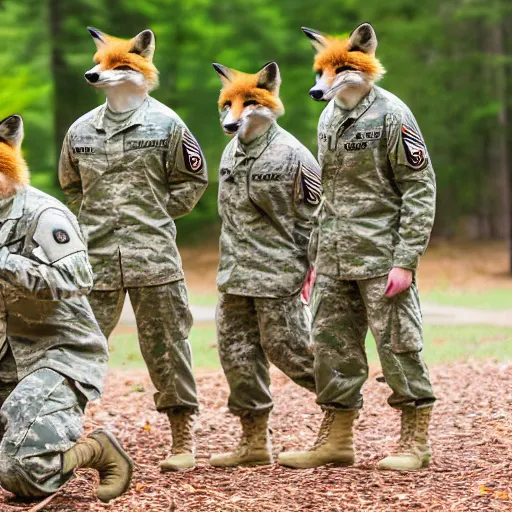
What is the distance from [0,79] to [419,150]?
1375 centimetres

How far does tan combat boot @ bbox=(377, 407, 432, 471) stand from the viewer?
5633 millimetres

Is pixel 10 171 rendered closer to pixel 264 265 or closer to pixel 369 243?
pixel 264 265

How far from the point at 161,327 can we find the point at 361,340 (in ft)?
3.87

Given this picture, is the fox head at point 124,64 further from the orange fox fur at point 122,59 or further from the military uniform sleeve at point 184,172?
the military uniform sleeve at point 184,172

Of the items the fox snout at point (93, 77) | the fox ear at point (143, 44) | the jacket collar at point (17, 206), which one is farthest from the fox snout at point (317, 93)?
the jacket collar at point (17, 206)

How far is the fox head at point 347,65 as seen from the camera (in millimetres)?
5723

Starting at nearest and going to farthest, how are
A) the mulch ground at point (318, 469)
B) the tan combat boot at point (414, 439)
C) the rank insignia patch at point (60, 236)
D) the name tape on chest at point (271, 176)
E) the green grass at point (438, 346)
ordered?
the rank insignia patch at point (60, 236), the mulch ground at point (318, 469), the tan combat boot at point (414, 439), the name tape on chest at point (271, 176), the green grass at point (438, 346)

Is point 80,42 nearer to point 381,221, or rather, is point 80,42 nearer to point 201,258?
point 201,258

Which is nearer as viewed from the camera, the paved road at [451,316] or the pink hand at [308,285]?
the pink hand at [308,285]

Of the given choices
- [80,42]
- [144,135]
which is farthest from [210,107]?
[144,135]

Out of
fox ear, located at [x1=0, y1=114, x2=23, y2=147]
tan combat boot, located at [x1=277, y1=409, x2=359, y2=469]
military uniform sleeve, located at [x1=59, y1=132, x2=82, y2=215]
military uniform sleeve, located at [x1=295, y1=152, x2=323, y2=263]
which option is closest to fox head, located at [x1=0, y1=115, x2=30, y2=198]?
fox ear, located at [x1=0, y1=114, x2=23, y2=147]

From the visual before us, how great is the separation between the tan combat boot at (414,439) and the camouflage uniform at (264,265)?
0.66 metres

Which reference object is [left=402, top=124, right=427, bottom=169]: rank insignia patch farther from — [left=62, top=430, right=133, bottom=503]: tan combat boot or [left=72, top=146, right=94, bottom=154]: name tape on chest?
[left=62, top=430, right=133, bottom=503]: tan combat boot

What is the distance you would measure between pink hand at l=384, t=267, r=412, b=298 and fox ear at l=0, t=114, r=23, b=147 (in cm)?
213
